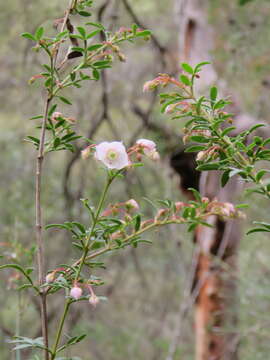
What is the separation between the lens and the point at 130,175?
3.38 m

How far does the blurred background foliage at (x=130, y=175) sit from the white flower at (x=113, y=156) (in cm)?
166

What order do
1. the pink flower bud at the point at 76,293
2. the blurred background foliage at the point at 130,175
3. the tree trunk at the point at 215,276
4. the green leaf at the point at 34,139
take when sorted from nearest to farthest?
the pink flower bud at the point at 76,293
the green leaf at the point at 34,139
the tree trunk at the point at 215,276
the blurred background foliage at the point at 130,175

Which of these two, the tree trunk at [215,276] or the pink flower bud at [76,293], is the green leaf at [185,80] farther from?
the tree trunk at [215,276]

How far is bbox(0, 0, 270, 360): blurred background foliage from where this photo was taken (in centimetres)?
299

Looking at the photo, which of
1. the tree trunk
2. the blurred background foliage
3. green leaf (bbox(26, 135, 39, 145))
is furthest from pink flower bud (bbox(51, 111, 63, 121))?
the tree trunk

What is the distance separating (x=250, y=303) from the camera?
266 centimetres

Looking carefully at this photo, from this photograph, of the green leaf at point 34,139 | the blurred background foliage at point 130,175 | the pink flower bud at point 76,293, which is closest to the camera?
the pink flower bud at point 76,293

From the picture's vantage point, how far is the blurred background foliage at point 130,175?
2994 mm

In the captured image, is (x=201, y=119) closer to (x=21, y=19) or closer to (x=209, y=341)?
(x=209, y=341)

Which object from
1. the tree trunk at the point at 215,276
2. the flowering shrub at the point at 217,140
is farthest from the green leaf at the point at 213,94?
the tree trunk at the point at 215,276

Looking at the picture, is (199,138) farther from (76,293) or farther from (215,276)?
(215,276)

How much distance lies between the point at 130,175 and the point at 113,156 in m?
2.67

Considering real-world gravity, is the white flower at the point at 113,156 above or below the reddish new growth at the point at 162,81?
below

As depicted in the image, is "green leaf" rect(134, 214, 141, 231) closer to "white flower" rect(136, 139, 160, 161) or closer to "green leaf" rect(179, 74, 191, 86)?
"white flower" rect(136, 139, 160, 161)
